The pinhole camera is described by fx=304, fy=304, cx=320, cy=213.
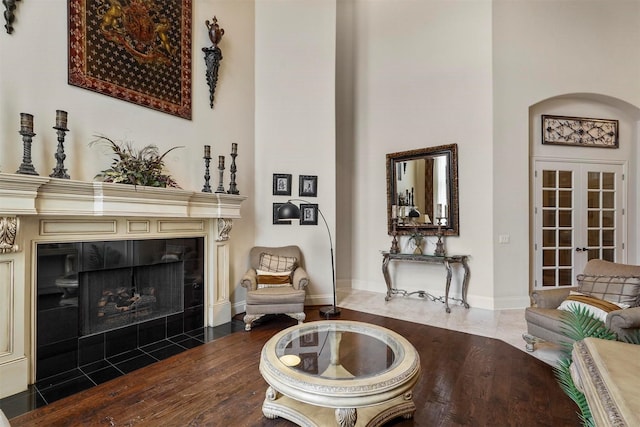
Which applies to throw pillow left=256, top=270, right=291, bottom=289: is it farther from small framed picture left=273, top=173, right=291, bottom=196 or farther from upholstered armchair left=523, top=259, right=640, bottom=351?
upholstered armchair left=523, top=259, right=640, bottom=351

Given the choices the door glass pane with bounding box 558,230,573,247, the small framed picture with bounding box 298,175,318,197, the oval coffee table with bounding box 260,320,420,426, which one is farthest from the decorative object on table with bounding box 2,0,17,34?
the door glass pane with bounding box 558,230,573,247

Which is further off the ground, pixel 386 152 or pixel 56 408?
pixel 386 152

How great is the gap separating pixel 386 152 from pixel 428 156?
2.49 ft

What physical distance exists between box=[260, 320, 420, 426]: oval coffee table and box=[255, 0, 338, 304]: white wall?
230 cm

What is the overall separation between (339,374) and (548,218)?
15.4 ft

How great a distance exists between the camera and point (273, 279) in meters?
3.96

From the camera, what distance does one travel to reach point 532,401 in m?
2.17

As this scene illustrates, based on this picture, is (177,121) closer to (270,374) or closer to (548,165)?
(270,374)

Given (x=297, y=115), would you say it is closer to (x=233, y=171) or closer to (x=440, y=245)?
(x=233, y=171)

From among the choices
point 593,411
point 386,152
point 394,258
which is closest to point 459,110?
point 386,152

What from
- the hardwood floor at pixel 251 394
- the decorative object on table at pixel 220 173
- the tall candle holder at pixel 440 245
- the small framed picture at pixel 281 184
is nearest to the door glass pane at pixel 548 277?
the tall candle holder at pixel 440 245

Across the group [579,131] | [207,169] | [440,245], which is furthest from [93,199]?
[579,131]

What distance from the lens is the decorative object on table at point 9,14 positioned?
2358 mm

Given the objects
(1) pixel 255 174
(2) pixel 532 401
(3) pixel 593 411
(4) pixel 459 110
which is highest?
(4) pixel 459 110
